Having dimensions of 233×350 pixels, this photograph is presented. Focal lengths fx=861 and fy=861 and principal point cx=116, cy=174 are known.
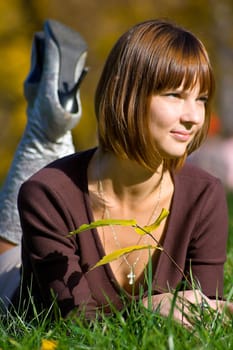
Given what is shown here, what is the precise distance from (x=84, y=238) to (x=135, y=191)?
26 centimetres

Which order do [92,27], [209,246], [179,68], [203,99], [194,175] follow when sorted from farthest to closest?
[92,27]
[194,175]
[209,246]
[203,99]
[179,68]

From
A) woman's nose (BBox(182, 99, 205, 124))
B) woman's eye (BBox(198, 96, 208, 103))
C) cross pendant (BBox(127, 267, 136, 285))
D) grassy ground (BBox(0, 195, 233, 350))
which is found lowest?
cross pendant (BBox(127, 267, 136, 285))

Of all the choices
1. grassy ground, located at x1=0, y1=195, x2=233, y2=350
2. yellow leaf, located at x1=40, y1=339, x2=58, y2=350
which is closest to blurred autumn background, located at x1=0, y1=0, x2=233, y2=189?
grassy ground, located at x1=0, y1=195, x2=233, y2=350

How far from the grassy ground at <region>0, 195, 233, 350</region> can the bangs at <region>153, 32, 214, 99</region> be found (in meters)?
0.73

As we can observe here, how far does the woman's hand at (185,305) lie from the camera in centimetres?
224

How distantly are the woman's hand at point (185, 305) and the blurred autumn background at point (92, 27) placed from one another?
14.5 meters

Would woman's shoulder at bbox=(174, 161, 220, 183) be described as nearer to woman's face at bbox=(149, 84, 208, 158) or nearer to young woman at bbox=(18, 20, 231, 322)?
young woman at bbox=(18, 20, 231, 322)

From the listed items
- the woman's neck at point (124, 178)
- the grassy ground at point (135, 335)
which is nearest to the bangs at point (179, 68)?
the woman's neck at point (124, 178)

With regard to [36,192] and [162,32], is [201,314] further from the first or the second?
[162,32]

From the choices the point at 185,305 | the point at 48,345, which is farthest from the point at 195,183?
the point at 48,345

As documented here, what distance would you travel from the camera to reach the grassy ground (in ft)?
6.70

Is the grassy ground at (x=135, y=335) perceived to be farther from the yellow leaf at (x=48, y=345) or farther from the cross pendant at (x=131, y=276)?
the cross pendant at (x=131, y=276)

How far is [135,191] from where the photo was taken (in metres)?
2.94

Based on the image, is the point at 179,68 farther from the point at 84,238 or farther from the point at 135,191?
the point at 84,238
